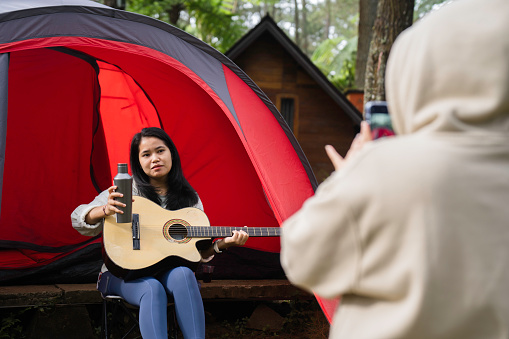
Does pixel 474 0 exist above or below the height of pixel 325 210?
above

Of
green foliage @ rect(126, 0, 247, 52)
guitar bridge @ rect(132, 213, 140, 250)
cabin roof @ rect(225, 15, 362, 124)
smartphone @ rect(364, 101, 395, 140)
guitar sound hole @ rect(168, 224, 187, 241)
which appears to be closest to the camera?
smartphone @ rect(364, 101, 395, 140)

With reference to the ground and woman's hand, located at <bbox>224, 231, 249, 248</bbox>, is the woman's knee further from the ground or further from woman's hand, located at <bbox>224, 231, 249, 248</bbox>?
the ground

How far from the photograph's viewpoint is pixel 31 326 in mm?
3408

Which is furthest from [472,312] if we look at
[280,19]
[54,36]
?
[280,19]

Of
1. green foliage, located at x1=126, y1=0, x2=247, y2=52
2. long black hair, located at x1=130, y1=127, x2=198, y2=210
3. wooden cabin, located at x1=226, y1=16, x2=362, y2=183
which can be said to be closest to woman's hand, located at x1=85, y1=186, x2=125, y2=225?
long black hair, located at x1=130, y1=127, x2=198, y2=210

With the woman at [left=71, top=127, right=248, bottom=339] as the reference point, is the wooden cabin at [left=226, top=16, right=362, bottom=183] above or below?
above

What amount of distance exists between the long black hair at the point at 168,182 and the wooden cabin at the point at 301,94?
14.1 ft

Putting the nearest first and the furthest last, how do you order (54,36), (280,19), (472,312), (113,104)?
(472,312) < (54,36) < (113,104) < (280,19)

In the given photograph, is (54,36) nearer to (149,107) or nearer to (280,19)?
(149,107)

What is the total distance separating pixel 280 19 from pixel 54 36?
28448 mm

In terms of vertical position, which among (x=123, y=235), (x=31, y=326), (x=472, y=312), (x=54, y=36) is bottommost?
(x=31, y=326)

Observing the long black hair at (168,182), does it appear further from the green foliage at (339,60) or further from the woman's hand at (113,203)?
the green foliage at (339,60)

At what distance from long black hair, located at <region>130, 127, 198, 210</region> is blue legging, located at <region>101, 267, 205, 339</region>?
43 cm

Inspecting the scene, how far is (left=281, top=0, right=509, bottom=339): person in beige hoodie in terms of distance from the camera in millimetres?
875
